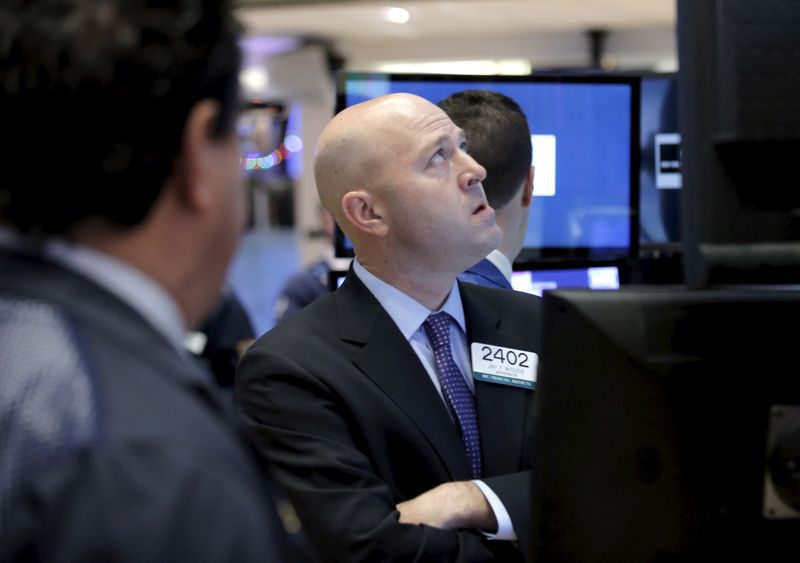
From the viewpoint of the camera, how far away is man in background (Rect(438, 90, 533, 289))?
190 cm

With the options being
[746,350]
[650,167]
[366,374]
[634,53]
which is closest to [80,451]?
[746,350]

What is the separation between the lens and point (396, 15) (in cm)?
912

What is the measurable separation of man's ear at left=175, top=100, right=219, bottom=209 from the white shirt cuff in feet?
2.75

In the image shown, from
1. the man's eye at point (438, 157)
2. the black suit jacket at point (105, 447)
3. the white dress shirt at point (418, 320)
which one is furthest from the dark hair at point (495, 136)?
the black suit jacket at point (105, 447)

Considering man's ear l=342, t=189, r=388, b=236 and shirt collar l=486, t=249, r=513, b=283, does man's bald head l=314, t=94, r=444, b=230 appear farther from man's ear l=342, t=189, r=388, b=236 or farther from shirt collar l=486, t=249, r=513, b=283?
shirt collar l=486, t=249, r=513, b=283

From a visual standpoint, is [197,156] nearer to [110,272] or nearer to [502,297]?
[110,272]

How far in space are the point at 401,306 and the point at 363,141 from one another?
0.31 metres

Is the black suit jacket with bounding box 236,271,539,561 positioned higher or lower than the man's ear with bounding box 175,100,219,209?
lower

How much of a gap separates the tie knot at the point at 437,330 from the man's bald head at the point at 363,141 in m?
0.24

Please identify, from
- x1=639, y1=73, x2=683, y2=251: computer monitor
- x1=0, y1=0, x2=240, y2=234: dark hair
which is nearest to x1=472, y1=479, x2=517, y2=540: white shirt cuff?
x1=0, y1=0, x2=240, y2=234: dark hair

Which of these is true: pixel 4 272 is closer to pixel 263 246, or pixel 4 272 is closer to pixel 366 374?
pixel 366 374

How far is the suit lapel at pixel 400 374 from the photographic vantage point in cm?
151

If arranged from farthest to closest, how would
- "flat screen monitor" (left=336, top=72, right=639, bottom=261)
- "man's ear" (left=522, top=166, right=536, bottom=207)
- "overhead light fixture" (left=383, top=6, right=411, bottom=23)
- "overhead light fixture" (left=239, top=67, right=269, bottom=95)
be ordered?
"overhead light fixture" (left=239, top=67, right=269, bottom=95)
"overhead light fixture" (left=383, top=6, right=411, bottom=23)
"flat screen monitor" (left=336, top=72, right=639, bottom=261)
"man's ear" (left=522, top=166, right=536, bottom=207)

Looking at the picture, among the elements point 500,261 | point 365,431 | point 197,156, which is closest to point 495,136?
point 500,261
